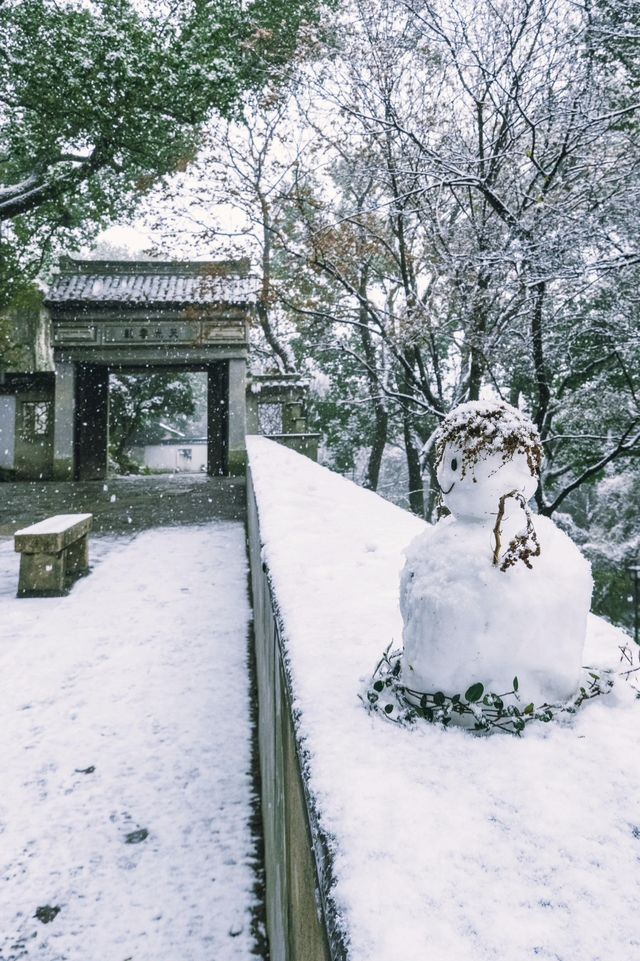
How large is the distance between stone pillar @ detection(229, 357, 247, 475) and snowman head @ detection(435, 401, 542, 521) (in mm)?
15738

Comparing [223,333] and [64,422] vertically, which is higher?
[223,333]

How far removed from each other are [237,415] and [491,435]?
16129 millimetres

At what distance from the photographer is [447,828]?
83 centimetres

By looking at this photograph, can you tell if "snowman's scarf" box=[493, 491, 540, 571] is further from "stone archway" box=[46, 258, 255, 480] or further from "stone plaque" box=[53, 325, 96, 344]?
"stone plaque" box=[53, 325, 96, 344]

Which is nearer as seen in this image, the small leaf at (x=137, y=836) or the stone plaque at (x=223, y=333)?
the small leaf at (x=137, y=836)

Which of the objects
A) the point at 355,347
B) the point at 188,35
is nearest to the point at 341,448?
the point at 355,347

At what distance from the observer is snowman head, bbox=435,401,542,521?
3.96 feet

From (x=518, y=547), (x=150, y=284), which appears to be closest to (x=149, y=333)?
(x=150, y=284)

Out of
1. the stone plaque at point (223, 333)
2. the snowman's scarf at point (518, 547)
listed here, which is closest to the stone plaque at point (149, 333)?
the stone plaque at point (223, 333)

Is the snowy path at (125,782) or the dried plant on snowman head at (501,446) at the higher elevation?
the dried plant on snowman head at (501,446)

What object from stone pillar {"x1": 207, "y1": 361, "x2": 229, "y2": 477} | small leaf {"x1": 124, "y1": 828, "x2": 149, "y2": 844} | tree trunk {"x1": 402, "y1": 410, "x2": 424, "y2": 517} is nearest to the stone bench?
small leaf {"x1": 124, "y1": 828, "x2": 149, "y2": 844}

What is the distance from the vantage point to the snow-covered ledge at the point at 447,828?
65 centimetres

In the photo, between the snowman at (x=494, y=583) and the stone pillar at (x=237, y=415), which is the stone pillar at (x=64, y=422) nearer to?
the stone pillar at (x=237, y=415)

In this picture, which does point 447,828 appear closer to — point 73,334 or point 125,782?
point 125,782
